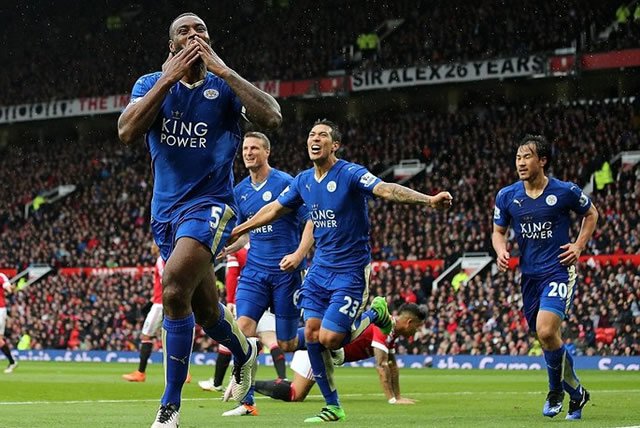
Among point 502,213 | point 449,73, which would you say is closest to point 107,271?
point 449,73

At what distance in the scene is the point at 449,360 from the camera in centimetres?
2658

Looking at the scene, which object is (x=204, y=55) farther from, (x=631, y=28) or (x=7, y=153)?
(x=7, y=153)

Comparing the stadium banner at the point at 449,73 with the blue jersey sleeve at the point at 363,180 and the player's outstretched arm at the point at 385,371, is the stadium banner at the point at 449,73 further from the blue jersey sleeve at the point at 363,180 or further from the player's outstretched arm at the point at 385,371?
the blue jersey sleeve at the point at 363,180

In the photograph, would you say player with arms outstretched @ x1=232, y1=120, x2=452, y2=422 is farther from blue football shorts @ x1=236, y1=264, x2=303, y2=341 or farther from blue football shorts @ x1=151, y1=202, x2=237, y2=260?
blue football shorts @ x1=151, y1=202, x2=237, y2=260

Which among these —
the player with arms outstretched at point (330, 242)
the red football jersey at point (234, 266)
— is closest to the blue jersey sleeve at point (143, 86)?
the player with arms outstretched at point (330, 242)

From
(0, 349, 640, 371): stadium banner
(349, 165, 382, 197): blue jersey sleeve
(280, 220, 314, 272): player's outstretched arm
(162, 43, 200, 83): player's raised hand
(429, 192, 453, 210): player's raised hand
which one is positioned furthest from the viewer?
(0, 349, 640, 371): stadium banner

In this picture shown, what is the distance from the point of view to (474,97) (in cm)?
4181

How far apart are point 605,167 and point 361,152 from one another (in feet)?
34.0

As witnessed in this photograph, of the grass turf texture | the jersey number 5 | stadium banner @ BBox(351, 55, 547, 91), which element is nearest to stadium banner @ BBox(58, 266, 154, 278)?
stadium banner @ BBox(351, 55, 547, 91)

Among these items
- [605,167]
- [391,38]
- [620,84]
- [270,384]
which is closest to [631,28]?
[620,84]

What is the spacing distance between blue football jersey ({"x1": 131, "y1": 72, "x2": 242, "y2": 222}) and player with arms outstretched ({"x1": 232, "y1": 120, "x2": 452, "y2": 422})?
2.36 metres

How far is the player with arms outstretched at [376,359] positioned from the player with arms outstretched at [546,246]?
1.86 metres

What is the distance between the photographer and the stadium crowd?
2673 cm

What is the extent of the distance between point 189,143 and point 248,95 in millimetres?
597
